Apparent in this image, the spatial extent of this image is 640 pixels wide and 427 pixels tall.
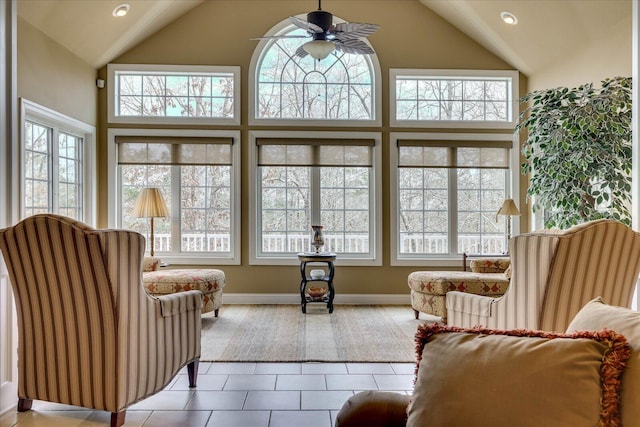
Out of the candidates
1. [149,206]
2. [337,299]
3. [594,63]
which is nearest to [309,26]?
[149,206]

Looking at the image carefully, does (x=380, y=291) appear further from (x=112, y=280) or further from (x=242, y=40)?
(x=112, y=280)

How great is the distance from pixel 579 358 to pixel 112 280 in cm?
204

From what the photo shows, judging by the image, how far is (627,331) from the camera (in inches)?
45.1

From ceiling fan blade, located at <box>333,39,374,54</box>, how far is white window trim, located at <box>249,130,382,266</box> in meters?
1.93

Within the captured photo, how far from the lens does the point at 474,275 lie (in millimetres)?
4789

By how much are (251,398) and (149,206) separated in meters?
3.09

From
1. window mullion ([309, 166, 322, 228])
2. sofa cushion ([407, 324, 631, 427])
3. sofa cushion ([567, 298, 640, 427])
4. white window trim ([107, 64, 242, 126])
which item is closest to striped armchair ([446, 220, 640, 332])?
sofa cushion ([567, 298, 640, 427])

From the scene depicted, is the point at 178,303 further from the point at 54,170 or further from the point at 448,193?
the point at 448,193

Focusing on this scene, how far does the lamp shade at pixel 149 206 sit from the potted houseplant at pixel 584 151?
13.1 feet

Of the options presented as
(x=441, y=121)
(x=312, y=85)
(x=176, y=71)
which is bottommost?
(x=441, y=121)

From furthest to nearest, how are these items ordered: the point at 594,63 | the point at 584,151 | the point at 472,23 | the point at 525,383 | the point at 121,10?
1. the point at 472,23
2. the point at 121,10
3. the point at 594,63
4. the point at 584,151
5. the point at 525,383

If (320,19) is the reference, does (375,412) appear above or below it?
below

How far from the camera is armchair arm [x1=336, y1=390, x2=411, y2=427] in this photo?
1.25 meters

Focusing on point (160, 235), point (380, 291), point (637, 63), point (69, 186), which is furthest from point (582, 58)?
point (69, 186)
